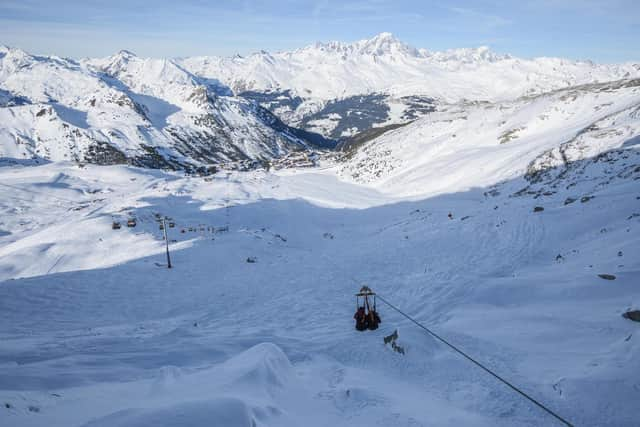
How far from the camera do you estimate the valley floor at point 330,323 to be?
778 centimetres

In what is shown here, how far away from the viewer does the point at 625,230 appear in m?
17.6

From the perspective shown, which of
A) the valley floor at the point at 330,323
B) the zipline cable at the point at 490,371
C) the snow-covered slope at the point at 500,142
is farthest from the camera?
the snow-covered slope at the point at 500,142

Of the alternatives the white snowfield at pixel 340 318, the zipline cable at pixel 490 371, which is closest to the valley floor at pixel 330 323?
the white snowfield at pixel 340 318

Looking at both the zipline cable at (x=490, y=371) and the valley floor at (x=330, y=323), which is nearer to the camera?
the zipline cable at (x=490, y=371)

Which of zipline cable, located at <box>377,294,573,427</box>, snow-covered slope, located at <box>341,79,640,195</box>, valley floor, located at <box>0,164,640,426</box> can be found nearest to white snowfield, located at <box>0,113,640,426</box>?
valley floor, located at <box>0,164,640,426</box>

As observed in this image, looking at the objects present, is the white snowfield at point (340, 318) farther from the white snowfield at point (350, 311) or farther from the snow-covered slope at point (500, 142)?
the snow-covered slope at point (500, 142)

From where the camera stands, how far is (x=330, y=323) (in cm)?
1585

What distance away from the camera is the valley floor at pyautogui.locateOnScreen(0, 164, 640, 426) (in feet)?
25.5

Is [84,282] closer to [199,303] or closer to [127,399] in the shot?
[199,303]

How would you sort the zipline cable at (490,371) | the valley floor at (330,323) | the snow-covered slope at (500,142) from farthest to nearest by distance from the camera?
the snow-covered slope at (500,142) → the valley floor at (330,323) → the zipline cable at (490,371)

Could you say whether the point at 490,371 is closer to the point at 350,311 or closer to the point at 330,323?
the point at 330,323

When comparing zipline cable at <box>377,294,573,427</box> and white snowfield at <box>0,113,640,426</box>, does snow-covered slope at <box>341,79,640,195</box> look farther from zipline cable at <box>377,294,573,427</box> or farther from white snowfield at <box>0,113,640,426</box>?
zipline cable at <box>377,294,573,427</box>

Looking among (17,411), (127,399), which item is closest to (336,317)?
(127,399)

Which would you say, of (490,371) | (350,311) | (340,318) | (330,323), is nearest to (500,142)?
(350,311)
